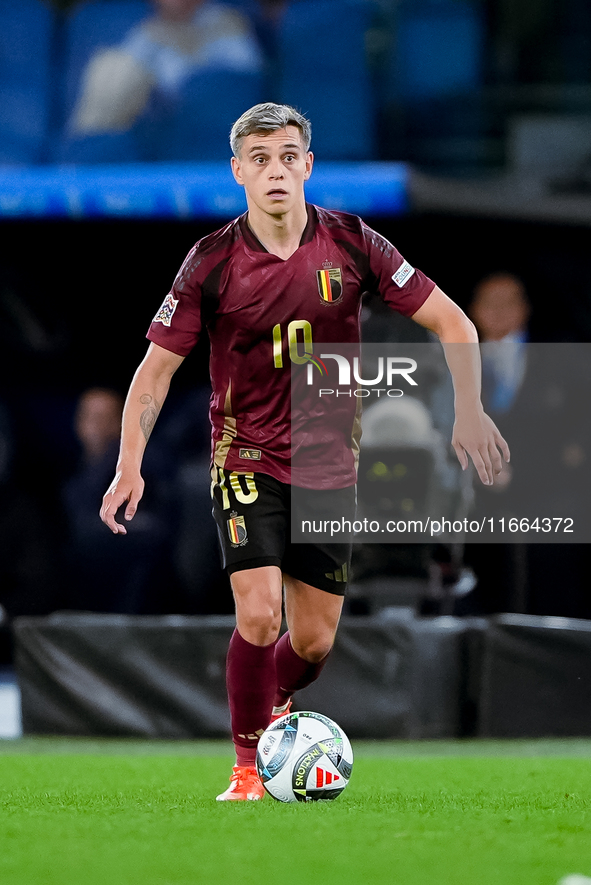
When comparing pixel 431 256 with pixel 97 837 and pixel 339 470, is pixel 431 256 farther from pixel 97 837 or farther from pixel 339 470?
pixel 97 837

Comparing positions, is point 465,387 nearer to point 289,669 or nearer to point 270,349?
point 270,349

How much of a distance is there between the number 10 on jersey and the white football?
1.23 metres

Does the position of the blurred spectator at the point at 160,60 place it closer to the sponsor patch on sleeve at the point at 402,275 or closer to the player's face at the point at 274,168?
the player's face at the point at 274,168

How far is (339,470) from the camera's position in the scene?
4.65 metres

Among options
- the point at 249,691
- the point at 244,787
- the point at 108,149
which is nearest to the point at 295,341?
the point at 249,691

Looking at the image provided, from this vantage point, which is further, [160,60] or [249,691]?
[160,60]

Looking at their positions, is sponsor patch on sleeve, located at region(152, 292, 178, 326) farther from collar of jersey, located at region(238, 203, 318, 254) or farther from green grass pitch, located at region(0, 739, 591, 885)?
green grass pitch, located at region(0, 739, 591, 885)

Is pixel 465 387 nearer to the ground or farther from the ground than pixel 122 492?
farther from the ground

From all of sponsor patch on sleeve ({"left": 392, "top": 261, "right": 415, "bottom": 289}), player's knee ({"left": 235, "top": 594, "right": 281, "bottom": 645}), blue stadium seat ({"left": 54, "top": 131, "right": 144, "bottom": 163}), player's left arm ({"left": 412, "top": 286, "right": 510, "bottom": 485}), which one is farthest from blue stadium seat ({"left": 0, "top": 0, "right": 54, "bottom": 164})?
player's knee ({"left": 235, "top": 594, "right": 281, "bottom": 645})

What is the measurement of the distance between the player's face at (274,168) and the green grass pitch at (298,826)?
6.65 ft

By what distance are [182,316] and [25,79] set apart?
21.8ft

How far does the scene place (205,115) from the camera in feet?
32.3

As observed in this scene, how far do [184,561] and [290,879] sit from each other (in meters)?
5.85

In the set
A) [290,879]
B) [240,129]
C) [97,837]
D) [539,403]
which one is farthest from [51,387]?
[290,879]
